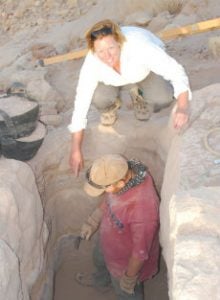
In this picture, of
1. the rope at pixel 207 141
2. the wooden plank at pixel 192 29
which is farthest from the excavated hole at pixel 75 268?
the wooden plank at pixel 192 29

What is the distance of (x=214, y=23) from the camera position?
195 inches

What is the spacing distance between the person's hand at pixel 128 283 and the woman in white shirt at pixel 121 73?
2.95 ft

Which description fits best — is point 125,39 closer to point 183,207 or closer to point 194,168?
point 194,168

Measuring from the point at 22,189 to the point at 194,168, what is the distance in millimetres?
1300

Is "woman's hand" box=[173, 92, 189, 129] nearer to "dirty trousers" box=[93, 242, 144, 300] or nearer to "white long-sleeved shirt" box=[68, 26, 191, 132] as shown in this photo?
"white long-sleeved shirt" box=[68, 26, 191, 132]

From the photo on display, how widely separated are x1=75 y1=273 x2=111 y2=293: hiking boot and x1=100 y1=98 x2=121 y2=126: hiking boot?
148 cm

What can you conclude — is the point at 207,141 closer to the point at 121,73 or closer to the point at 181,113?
the point at 181,113

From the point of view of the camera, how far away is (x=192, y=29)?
521 centimetres

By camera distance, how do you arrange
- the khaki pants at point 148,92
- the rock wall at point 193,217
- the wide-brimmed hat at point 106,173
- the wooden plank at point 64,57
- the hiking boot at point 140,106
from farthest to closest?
the wooden plank at point 64,57
the hiking boot at point 140,106
the khaki pants at point 148,92
the wide-brimmed hat at point 106,173
the rock wall at point 193,217

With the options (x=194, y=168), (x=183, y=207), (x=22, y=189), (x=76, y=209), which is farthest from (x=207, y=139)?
(x=76, y=209)

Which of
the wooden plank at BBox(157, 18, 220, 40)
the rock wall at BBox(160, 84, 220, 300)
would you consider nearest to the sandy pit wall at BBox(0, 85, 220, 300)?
the rock wall at BBox(160, 84, 220, 300)

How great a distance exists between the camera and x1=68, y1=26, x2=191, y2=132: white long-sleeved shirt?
133 inches

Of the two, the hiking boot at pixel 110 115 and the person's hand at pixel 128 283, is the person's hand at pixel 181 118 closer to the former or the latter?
the hiking boot at pixel 110 115

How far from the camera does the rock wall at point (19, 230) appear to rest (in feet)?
9.55
